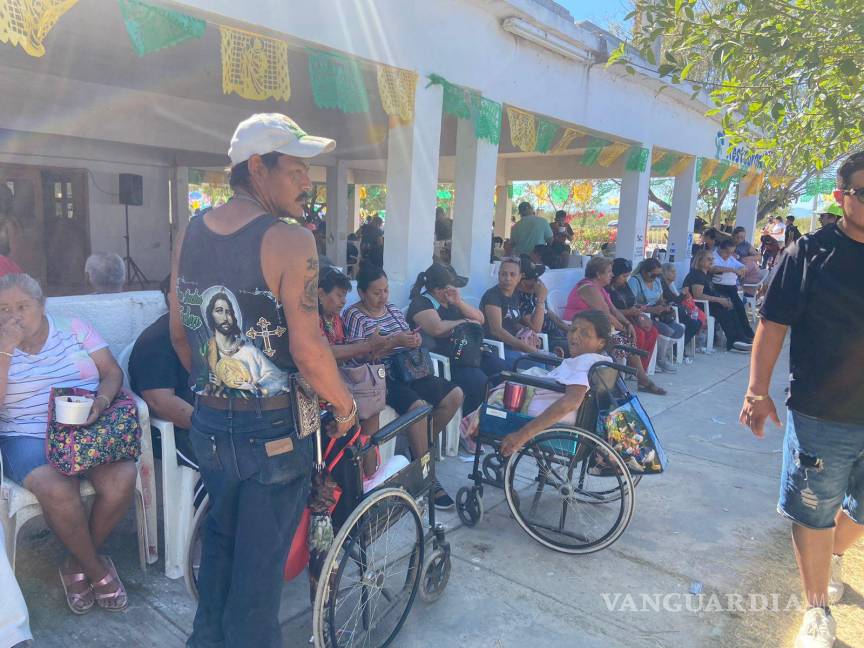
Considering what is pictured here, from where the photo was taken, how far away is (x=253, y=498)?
5.86 feet

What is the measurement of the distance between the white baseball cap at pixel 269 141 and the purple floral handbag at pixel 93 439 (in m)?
1.41

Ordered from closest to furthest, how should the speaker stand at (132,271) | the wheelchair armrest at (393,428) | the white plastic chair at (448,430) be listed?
1. the wheelchair armrest at (393,428)
2. the white plastic chair at (448,430)
3. the speaker stand at (132,271)

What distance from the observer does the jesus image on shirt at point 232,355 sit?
5.60 feet

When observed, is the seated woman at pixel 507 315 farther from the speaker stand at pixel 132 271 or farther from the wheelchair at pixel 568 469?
the speaker stand at pixel 132 271

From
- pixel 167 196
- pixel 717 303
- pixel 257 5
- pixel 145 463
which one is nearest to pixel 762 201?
pixel 717 303

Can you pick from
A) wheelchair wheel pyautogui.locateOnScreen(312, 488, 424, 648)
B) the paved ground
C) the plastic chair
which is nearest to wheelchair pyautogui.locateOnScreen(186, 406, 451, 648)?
wheelchair wheel pyautogui.locateOnScreen(312, 488, 424, 648)

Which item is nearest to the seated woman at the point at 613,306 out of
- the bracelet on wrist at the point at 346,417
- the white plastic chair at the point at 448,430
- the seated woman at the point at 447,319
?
the seated woman at the point at 447,319

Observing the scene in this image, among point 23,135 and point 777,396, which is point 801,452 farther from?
point 23,135

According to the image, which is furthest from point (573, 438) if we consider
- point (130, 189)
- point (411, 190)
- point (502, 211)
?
point (502, 211)

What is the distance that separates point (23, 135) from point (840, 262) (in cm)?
1031

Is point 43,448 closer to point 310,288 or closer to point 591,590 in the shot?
point 310,288

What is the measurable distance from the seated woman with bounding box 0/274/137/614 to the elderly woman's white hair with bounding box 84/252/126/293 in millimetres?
977

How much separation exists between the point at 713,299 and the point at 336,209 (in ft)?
24.7

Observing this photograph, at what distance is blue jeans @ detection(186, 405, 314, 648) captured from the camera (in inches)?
69.6
